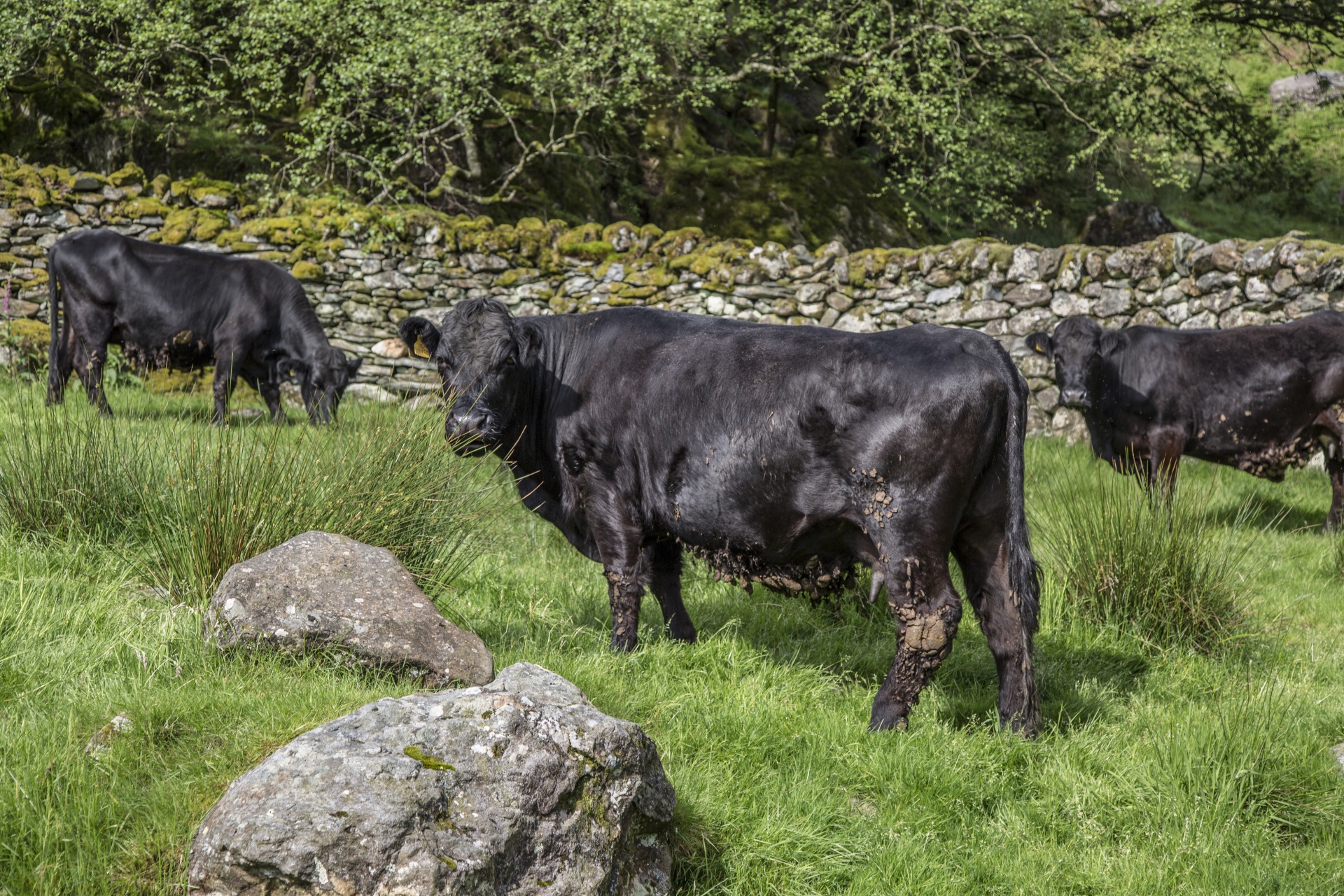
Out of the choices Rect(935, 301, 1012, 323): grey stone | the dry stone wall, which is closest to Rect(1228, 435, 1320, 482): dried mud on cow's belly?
the dry stone wall

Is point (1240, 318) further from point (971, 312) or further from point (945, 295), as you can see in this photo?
point (945, 295)

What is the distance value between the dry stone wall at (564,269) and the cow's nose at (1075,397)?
107 inches

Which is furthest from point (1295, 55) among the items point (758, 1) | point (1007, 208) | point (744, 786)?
point (744, 786)

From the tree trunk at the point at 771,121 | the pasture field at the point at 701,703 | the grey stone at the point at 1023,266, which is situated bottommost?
the pasture field at the point at 701,703

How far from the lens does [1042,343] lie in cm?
998

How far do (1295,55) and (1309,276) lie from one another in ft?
98.5

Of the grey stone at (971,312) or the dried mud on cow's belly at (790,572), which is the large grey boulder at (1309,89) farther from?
the dried mud on cow's belly at (790,572)

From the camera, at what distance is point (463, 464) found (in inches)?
226

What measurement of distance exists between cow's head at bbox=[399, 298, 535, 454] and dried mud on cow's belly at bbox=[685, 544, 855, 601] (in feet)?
4.25

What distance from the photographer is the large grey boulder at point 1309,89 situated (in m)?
22.7

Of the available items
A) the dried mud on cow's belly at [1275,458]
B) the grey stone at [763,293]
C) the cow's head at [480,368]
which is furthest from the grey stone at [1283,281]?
the cow's head at [480,368]

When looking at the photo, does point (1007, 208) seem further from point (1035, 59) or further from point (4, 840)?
point (4, 840)

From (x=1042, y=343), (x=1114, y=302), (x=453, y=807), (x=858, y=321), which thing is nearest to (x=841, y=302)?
(x=858, y=321)

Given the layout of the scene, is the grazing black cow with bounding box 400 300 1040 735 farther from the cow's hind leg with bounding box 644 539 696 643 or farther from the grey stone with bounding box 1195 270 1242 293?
the grey stone with bounding box 1195 270 1242 293
